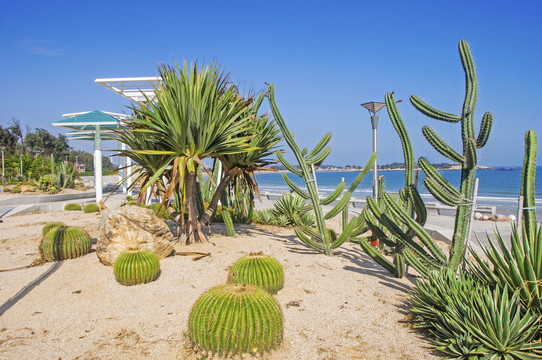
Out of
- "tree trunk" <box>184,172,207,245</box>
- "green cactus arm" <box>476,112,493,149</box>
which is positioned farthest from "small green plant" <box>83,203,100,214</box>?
"green cactus arm" <box>476,112,493,149</box>

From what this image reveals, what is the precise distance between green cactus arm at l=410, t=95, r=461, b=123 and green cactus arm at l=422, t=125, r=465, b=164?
0.20 metres

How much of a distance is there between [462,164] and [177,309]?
13.2ft

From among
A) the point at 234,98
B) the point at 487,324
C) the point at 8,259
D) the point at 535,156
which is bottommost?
the point at 8,259

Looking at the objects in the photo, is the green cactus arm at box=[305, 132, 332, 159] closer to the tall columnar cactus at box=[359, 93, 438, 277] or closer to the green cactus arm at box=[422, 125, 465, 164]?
the tall columnar cactus at box=[359, 93, 438, 277]

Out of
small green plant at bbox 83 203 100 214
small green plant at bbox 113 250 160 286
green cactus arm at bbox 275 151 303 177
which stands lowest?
small green plant at bbox 83 203 100 214

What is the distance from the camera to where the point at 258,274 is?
4824 mm

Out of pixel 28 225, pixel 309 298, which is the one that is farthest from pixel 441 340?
pixel 28 225

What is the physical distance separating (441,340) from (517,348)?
0.70 meters

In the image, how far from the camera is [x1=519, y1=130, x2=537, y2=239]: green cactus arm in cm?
380

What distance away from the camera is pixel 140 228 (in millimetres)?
6395

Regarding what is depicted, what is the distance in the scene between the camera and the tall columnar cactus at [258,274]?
15.8 feet

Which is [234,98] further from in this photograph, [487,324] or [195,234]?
[487,324]

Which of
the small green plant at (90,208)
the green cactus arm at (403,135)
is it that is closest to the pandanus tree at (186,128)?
the green cactus arm at (403,135)

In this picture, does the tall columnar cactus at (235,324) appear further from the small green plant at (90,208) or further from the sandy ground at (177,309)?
the small green plant at (90,208)
